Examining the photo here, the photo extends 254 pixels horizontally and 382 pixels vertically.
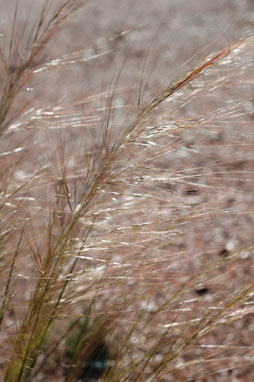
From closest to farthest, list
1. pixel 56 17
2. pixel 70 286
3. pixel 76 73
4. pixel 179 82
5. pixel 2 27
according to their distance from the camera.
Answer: pixel 179 82, pixel 70 286, pixel 56 17, pixel 76 73, pixel 2 27

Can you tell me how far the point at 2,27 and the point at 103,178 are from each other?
2.58 metres

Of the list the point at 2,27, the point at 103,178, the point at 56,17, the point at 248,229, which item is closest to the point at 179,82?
the point at 103,178

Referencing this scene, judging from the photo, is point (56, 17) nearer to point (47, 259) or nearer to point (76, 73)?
point (47, 259)

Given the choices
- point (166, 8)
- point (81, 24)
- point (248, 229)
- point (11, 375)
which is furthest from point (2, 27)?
Answer: point (11, 375)

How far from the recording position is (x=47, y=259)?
42.6 inches

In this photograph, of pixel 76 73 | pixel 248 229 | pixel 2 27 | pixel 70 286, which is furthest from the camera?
pixel 2 27

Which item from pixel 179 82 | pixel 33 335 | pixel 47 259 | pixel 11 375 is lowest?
pixel 11 375

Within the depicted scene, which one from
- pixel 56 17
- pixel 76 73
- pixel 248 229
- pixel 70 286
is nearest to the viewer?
pixel 70 286

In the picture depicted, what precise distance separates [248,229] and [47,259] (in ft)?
3.58

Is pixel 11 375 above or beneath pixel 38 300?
beneath

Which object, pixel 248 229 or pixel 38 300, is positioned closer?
pixel 38 300

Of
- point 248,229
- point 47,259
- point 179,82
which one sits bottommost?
point 248,229

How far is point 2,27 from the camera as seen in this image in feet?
11.1

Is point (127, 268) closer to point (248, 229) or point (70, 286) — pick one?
point (70, 286)
